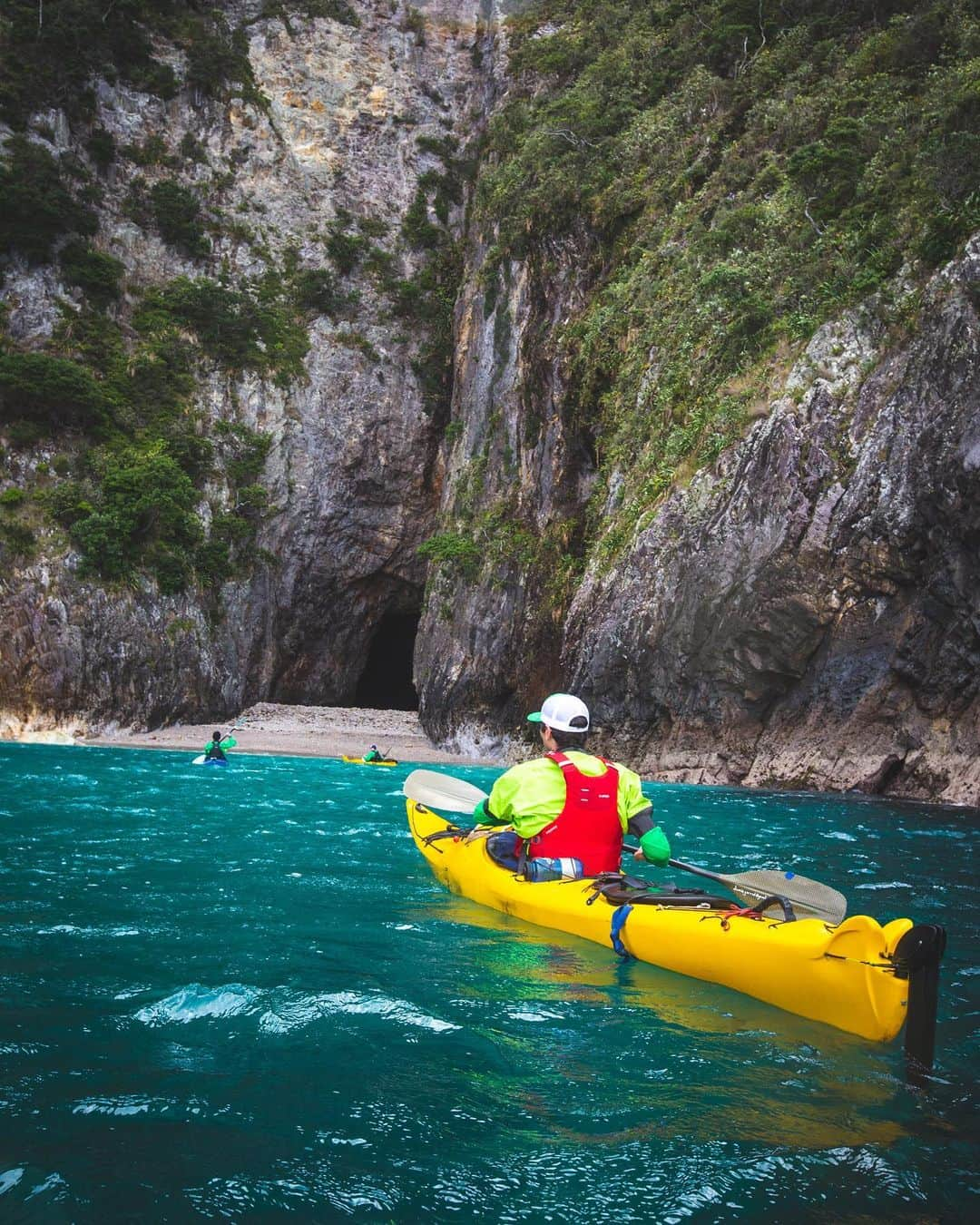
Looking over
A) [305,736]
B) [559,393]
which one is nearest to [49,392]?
[305,736]

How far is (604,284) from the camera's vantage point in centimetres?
2398

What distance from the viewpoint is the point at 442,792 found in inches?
333

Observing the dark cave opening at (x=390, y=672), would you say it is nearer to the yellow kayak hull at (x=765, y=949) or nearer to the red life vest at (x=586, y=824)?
the red life vest at (x=586, y=824)

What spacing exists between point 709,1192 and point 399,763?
20.5m

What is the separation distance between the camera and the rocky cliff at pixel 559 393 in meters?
14.8

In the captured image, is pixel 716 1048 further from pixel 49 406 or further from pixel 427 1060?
pixel 49 406

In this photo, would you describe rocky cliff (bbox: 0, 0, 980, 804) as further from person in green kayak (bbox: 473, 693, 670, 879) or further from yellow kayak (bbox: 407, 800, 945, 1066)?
yellow kayak (bbox: 407, 800, 945, 1066)

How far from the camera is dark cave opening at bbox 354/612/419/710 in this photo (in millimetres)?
41531

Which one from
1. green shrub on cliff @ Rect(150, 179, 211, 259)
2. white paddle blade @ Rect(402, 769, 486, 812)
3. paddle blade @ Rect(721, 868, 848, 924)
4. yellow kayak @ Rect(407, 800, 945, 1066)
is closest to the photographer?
yellow kayak @ Rect(407, 800, 945, 1066)

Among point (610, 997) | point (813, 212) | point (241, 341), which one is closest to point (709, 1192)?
point (610, 997)

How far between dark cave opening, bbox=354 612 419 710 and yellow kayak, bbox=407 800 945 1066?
35.7 m

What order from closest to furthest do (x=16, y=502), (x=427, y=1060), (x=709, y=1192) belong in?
(x=709, y=1192), (x=427, y=1060), (x=16, y=502)

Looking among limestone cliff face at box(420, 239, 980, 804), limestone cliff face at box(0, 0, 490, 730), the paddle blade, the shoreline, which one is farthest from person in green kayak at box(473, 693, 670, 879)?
limestone cliff face at box(0, 0, 490, 730)

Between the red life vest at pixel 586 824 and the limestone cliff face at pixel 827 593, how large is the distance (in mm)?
9652
